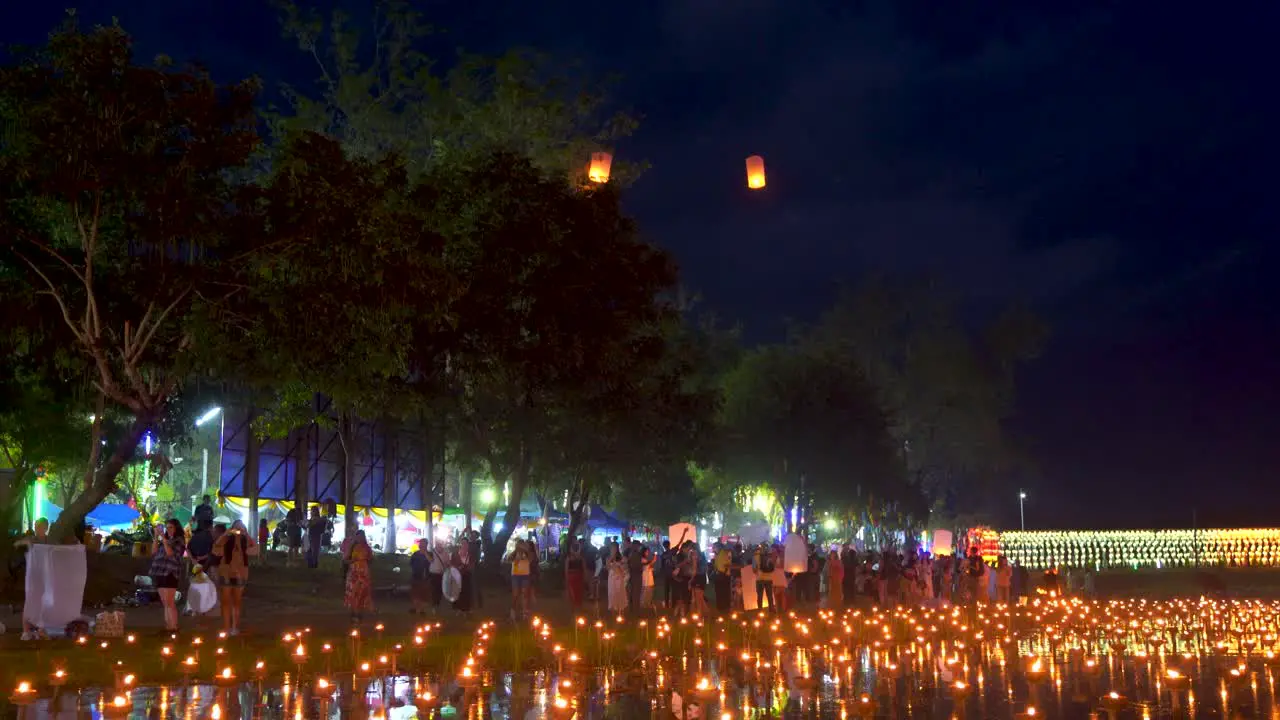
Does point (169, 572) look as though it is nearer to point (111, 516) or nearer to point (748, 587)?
point (748, 587)

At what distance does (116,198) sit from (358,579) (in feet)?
25.6

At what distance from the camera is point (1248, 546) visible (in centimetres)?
6500

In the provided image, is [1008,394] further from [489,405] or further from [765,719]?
[765,719]

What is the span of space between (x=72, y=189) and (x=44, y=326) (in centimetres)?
256

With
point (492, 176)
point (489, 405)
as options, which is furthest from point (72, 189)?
point (489, 405)

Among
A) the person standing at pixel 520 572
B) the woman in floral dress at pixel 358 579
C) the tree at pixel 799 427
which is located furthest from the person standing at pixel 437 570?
the tree at pixel 799 427

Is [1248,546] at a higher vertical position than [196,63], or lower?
lower

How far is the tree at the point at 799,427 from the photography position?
54.8 m

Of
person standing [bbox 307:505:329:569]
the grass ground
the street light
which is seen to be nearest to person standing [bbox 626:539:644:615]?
the grass ground

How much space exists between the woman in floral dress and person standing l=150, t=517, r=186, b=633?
371 cm

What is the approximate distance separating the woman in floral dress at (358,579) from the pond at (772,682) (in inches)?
96.9

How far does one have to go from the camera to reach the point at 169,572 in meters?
17.3

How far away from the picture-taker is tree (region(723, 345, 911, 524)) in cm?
5484

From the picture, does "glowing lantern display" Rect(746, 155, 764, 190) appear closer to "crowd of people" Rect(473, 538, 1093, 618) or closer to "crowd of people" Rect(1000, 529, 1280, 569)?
"crowd of people" Rect(473, 538, 1093, 618)
